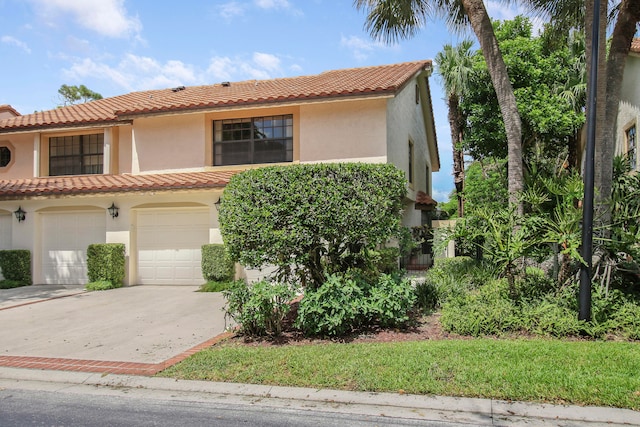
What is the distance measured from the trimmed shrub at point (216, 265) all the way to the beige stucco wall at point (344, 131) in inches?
148

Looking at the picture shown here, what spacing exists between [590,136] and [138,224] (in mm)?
12591

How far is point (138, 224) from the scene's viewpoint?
14477 mm

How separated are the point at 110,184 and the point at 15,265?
4074 mm

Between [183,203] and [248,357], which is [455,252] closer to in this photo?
[183,203]

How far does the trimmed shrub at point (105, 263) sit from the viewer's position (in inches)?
535

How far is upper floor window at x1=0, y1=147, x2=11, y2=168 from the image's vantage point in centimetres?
1678

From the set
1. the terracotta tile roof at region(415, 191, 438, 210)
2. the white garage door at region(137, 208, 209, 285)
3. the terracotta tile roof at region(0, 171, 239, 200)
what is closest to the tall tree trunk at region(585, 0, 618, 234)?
the terracotta tile roof at region(0, 171, 239, 200)

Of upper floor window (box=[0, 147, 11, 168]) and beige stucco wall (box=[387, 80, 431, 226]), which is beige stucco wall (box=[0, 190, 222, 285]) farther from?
beige stucco wall (box=[387, 80, 431, 226])

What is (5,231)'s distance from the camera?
15102 mm

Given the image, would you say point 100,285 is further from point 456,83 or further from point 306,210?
point 456,83

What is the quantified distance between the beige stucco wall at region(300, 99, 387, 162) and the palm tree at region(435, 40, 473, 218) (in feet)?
21.4

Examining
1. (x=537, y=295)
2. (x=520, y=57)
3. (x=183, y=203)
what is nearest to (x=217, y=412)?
(x=537, y=295)

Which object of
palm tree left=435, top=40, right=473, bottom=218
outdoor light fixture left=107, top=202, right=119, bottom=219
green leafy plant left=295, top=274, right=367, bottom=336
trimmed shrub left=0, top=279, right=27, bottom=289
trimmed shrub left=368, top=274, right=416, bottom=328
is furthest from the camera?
palm tree left=435, top=40, right=473, bottom=218

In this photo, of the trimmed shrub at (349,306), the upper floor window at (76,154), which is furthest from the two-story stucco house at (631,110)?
the upper floor window at (76,154)
